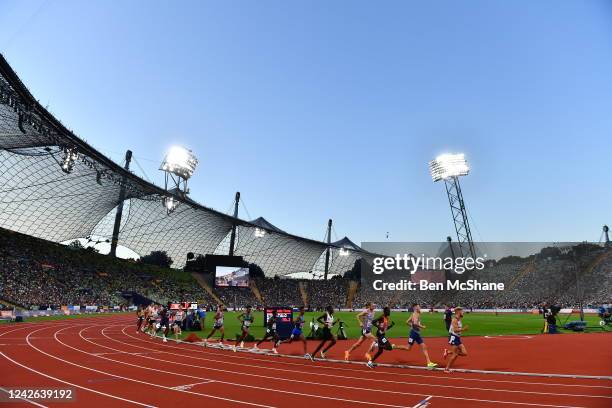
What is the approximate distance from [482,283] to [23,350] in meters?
80.0

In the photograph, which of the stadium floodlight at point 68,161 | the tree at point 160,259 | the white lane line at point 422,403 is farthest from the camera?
the tree at point 160,259

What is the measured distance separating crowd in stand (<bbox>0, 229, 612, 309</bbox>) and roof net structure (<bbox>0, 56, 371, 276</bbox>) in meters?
4.78

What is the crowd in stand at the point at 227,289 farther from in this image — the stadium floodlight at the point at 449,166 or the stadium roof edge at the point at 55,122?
the stadium floodlight at the point at 449,166

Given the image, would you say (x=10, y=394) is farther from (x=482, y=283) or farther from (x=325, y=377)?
(x=482, y=283)

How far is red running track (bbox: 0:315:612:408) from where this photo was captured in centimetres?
856

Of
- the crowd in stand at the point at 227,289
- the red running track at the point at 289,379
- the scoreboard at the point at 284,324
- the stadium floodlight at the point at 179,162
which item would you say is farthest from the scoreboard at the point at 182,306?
the stadium floodlight at the point at 179,162

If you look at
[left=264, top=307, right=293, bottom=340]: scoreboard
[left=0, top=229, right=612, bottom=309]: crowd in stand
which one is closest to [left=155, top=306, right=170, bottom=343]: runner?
[left=264, top=307, right=293, bottom=340]: scoreboard

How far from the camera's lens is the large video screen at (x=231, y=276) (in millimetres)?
71688

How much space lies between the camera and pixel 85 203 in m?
60.4

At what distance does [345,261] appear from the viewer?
128375 millimetres

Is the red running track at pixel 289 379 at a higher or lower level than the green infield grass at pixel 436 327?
higher

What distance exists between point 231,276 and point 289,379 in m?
63.0

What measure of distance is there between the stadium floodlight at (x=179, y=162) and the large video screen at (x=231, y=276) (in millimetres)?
21657

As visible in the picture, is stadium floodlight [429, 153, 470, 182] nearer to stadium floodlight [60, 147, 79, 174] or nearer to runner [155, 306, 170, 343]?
stadium floodlight [60, 147, 79, 174]
